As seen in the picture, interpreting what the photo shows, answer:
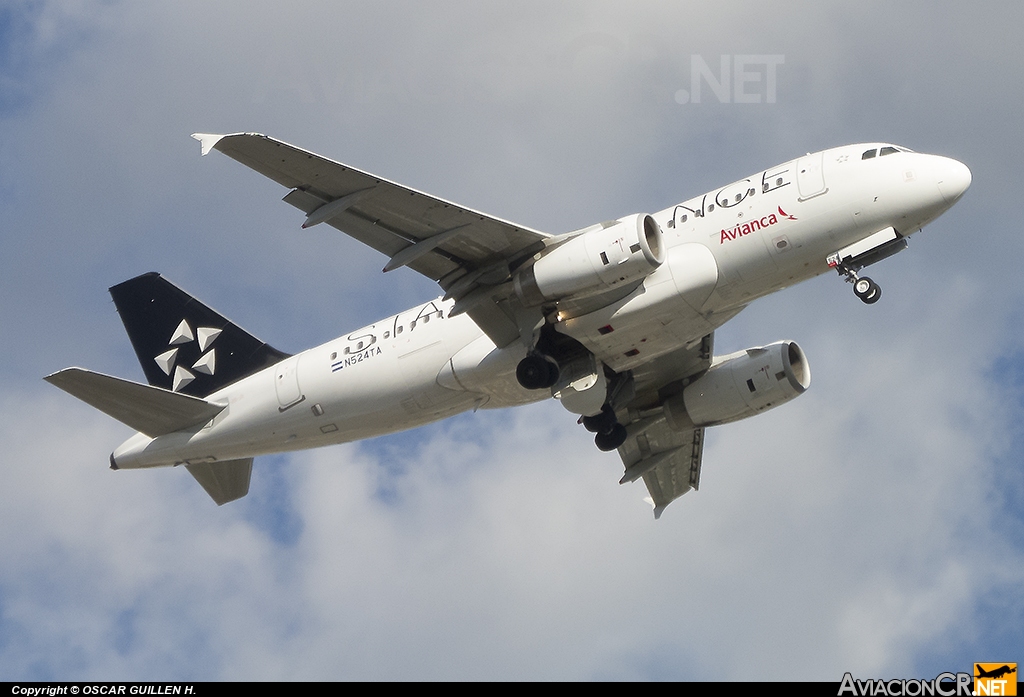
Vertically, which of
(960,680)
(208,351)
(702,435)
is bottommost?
(960,680)

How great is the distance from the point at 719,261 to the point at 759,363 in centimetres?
760

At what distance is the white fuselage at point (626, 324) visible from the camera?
3088cm

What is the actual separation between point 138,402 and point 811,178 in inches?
748

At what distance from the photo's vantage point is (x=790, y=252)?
30922mm

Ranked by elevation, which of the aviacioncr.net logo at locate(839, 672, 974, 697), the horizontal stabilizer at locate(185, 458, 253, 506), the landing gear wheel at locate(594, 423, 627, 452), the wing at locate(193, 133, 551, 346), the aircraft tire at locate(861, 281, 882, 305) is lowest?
the aviacioncr.net logo at locate(839, 672, 974, 697)

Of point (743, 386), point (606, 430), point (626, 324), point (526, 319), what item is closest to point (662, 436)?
point (606, 430)

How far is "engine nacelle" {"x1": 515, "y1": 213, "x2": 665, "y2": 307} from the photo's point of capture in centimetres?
3030

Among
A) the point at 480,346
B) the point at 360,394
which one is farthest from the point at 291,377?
the point at 480,346

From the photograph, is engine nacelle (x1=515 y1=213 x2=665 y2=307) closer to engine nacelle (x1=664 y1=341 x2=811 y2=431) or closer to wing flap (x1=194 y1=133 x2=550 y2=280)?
wing flap (x1=194 y1=133 x2=550 y2=280)

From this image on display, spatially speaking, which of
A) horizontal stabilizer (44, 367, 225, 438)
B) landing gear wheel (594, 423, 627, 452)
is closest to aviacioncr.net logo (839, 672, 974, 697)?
landing gear wheel (594, 423, 627, 452)

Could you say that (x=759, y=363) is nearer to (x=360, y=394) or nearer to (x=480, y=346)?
(x=480, y=346)

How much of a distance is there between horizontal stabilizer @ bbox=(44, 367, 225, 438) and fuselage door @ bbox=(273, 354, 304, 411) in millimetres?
1908

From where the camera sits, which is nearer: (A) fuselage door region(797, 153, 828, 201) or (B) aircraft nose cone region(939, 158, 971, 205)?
(B) aircraft nose cone region(939, 158, 971, 205)

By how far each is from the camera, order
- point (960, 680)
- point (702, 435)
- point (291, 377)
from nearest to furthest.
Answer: point (960, 680) → point (291, 377) → point (702, 435)
